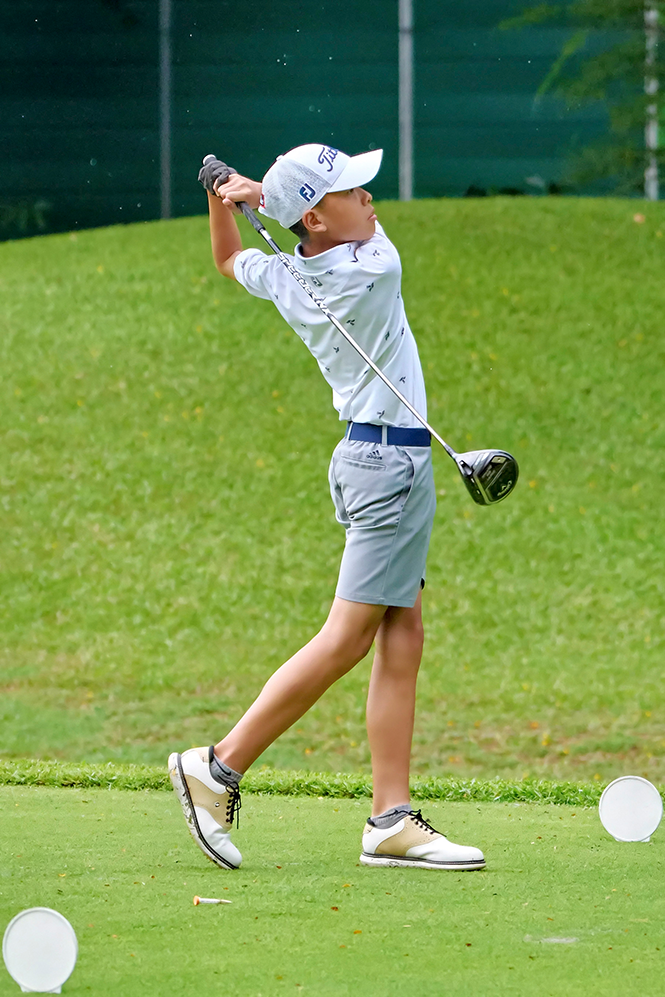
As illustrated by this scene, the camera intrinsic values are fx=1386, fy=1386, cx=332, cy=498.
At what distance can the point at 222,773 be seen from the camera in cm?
324

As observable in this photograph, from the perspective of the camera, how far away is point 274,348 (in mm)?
12062

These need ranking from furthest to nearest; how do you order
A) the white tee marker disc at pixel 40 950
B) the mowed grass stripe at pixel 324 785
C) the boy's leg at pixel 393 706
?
1. the mowed grass stripe at pixel 324 785
2. the boy's leg at pixel 393 706
3. the white tee marker disc at pixel 40 950

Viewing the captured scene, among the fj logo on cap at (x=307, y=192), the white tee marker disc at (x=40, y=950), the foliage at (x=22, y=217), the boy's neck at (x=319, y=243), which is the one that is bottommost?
the white tee marker disc at (x=40, y=950)

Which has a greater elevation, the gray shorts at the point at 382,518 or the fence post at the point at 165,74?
the fence post at the point at 165,74

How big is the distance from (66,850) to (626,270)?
1077cm

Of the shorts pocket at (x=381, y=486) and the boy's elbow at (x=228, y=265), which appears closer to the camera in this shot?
the shorts pocket at (x=381, y=486)

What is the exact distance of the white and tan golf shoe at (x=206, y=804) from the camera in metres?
3.14

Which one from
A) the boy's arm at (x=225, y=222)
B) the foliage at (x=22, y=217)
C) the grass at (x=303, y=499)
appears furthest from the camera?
the foliage at (x=22, y=217)

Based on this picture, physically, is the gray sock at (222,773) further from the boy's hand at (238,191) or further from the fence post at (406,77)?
the fence post at (406,77)

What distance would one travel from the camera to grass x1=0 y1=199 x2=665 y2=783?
759 centimetres

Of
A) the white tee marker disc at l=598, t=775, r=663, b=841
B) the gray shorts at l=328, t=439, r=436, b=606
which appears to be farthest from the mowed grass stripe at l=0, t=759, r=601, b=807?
the gray shorts at l=328, t=439, r=436, b=606

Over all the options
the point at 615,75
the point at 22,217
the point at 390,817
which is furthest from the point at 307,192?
the point at 22,217

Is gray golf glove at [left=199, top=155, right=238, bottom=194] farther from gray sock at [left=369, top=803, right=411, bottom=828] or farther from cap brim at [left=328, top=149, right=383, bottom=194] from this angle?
gray sock at [left=369, top=803, right=411, bottom=828]

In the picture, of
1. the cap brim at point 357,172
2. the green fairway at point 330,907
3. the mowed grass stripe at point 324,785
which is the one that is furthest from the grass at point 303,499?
the cap brim at point 357,172
